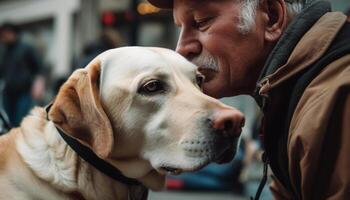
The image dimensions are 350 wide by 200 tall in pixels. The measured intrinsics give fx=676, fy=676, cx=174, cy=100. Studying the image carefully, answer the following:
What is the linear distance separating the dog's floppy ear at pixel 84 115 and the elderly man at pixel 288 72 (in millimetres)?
573

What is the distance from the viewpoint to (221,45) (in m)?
3.06

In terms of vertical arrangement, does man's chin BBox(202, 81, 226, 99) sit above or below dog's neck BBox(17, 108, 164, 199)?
above

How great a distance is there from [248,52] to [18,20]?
731 inches

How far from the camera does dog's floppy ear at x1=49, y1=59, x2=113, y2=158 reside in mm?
2771

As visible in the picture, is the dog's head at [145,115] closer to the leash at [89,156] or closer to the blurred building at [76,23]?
the leash at [89,156]

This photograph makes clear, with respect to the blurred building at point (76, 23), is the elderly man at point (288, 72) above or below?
above

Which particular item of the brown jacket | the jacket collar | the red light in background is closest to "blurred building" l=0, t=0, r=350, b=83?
the red light in background

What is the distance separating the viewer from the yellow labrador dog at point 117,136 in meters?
2.78

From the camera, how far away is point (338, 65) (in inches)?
94.6

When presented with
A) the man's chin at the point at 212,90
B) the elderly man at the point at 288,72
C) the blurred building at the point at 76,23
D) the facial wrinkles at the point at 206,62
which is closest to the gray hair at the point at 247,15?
the elderly man at the point at 288,72

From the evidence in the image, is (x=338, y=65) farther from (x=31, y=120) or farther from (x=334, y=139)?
(x=31, y=120)

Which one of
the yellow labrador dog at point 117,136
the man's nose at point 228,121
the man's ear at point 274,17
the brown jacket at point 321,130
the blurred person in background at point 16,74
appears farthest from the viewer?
the blurred person in background at point 16,74

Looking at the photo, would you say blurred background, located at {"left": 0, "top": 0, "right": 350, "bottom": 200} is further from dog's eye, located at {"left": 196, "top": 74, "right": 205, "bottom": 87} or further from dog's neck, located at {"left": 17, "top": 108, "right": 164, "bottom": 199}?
dog's eye, located at {"left": 196, "top": 74, "right": 205, "bottom": 87}

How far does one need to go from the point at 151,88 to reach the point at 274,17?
25.9 inches
